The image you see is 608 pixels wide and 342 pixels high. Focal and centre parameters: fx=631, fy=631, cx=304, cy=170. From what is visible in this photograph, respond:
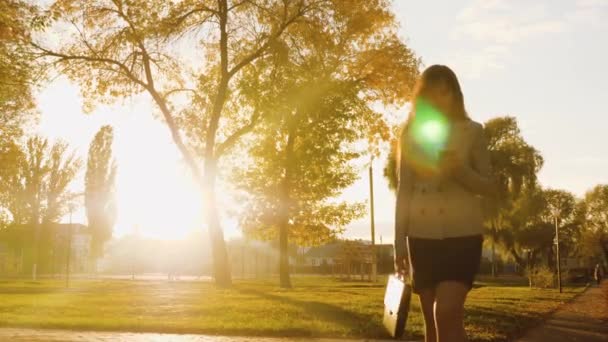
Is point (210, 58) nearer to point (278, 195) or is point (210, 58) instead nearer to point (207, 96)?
point (207, 96)

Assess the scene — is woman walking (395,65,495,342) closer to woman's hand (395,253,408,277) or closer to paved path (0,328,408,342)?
woman's hand (395,253,408,277)

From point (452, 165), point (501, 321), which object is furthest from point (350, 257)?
point (452, 165)

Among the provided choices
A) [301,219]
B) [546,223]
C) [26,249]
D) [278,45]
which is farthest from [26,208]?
[546,223]

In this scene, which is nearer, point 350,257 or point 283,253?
point 283,253

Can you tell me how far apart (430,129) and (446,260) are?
738 mm

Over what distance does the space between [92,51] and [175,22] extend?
12.3ft

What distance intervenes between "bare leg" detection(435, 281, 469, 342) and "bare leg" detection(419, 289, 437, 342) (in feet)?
0.51

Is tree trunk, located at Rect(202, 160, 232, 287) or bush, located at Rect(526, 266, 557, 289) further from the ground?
tree trunk, located at Rect(202, 160, 232, 287)

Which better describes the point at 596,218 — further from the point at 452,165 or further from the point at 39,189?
the point at 452,165

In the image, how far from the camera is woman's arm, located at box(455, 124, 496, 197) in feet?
11.0

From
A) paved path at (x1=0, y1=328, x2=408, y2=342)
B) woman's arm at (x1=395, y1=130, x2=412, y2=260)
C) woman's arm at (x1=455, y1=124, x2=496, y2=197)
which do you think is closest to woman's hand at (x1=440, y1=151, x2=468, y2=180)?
→ woman's arm at (x1=455, y1=124, x2=496, y2=197)

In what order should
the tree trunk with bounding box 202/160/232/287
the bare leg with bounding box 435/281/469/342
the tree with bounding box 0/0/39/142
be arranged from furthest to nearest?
the tree trunk with bounding box 202/160/232/287 → the tree with bounding box 0/0/39/142 → the bare leg with bounding box 435/281/469/342

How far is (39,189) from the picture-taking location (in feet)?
183

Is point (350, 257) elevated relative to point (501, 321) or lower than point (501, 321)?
elevated
